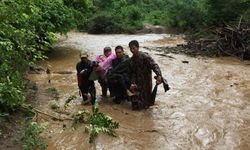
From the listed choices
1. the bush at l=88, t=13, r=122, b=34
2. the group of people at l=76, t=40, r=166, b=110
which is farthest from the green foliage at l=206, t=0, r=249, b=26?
the group of people at l=76, t=40, r=166, b=110

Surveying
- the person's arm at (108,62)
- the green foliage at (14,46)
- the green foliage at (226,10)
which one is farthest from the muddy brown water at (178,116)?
the green foliage at (226,10)

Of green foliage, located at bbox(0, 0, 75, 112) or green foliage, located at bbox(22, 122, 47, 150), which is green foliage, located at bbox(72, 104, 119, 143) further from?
green foliage, located at bbox(0, 0, 75, 112)

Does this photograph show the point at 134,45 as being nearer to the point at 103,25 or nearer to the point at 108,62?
the point at 108,62

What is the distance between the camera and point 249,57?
1519 centimetres

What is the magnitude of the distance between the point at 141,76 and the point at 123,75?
39 cm

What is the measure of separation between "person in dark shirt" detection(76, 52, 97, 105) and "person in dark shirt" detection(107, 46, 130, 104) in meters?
0.38

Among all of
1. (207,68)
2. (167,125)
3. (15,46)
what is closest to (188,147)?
(167,125)

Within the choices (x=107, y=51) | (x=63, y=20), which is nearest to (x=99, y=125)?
(x=107, y=51)

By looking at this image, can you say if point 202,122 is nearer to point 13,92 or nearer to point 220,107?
point 220,107

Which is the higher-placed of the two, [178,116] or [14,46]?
[14,46]

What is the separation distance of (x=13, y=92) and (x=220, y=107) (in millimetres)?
4425

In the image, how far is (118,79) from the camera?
823cm

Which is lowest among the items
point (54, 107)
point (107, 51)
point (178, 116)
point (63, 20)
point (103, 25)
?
point (178, 116)

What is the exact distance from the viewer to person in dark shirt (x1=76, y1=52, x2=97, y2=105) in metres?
8.34
